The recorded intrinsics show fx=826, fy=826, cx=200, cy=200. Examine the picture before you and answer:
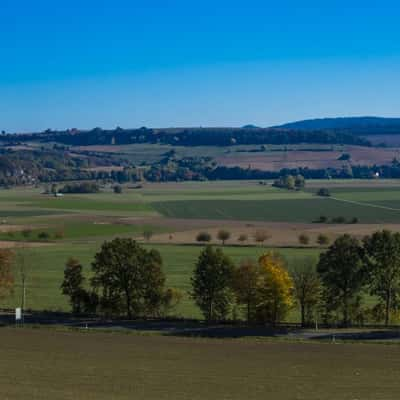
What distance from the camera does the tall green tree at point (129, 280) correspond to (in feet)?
163

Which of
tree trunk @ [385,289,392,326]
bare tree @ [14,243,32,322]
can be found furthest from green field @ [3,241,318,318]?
tree trunk @ [385,289,392,326]

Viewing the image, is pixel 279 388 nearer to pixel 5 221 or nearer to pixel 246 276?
pixel 246 276

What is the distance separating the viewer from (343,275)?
47875mm

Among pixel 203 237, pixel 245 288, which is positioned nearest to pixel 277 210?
pixel 203 237

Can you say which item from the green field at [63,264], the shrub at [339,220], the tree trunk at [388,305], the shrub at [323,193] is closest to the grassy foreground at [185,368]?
the tree trunk at [388,305]

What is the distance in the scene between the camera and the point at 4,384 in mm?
26266

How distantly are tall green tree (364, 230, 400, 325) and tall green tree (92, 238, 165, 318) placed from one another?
12485 mm

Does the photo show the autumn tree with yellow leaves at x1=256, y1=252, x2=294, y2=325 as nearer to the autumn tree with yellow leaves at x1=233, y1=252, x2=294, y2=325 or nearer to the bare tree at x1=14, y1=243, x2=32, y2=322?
the autumn tree with yellow leaves at x1=233, y1=252, x2=294, y2=325

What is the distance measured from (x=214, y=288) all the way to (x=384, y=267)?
397 inches

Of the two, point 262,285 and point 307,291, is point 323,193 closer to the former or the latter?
point 307,291

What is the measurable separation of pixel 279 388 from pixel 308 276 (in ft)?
72.2

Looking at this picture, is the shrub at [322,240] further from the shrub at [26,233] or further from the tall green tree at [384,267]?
the tall green tree at [384,267]

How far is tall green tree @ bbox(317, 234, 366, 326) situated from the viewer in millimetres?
47281

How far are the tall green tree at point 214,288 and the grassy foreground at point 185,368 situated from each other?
25.1ft
